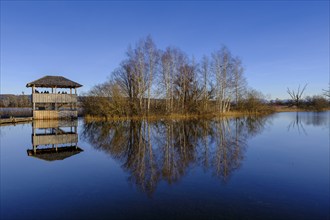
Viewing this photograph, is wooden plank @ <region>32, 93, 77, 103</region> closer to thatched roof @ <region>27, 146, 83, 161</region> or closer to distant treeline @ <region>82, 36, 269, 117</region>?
distant treeline @ <region>82, 36, 269, 117</region>

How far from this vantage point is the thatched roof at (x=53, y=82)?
27844 millimetres

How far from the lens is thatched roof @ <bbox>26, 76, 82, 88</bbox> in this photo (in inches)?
1096

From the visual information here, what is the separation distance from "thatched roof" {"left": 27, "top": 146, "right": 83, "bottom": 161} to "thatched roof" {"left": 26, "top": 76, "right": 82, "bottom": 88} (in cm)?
1901

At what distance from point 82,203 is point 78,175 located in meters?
2.38

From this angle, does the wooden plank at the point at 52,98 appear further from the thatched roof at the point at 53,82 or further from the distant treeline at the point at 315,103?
the distant treeline at the point at 315,103

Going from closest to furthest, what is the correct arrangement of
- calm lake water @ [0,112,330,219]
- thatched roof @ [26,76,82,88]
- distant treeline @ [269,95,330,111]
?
calm lake water @ [0,112,330,219], thatched roof @ [26,76,82,88], distant treeline @ [269,95,330,111]

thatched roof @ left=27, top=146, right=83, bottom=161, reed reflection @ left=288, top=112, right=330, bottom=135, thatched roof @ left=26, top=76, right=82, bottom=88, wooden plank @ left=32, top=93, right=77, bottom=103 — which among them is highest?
thatched roof @ left=26, top=76, right=82, bottom=88

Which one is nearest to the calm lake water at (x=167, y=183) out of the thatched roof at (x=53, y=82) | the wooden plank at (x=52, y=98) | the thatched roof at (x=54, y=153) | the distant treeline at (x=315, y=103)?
the thatched roof at (x=54, y=153)

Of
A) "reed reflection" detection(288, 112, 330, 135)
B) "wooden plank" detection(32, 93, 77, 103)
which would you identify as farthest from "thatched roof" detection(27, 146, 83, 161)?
"wooden plank" detection(32, 93, 77, 103)

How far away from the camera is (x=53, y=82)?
1123 inches

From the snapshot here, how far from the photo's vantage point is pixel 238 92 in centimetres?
4259

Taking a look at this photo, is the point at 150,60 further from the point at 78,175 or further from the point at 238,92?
the point at 78,175

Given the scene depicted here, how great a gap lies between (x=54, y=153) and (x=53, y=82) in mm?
20488

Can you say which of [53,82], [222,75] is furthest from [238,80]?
[53,82]
